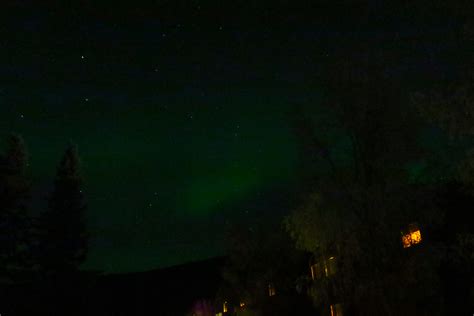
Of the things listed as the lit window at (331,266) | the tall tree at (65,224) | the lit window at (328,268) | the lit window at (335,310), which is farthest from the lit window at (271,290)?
the tall tree at (65,224)

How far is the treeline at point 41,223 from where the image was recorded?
30.5 metres

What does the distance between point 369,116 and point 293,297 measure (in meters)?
16.8

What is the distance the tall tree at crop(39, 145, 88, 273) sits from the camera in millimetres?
34625

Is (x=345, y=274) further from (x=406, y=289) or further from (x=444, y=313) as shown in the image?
(x=444, y=313)

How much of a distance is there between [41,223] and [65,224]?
1576mm

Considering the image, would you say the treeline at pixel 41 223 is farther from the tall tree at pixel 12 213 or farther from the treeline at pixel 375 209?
the treeline at pixel 375 209

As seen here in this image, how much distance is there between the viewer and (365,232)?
1914 cm

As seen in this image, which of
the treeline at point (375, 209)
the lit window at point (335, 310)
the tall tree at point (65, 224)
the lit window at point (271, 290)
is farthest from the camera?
the tall tree at point (65, 224)

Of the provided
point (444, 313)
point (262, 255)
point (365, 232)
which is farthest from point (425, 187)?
point (262, 255)

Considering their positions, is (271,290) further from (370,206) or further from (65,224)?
(370,206)

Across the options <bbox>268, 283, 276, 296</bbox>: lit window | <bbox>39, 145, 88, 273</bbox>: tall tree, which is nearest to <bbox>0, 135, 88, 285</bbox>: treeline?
<bbox>39, 145, 88, 273</bbox>: tall tree

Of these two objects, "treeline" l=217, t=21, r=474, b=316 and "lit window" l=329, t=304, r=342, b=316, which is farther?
"lit window" l=329, t=304, r=342, b=316

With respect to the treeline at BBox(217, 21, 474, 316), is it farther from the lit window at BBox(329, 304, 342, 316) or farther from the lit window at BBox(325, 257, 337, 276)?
the lit window at BBox(329, 304, 342, 316)

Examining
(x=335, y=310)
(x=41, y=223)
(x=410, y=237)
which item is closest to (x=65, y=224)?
(x=41, y=223)
